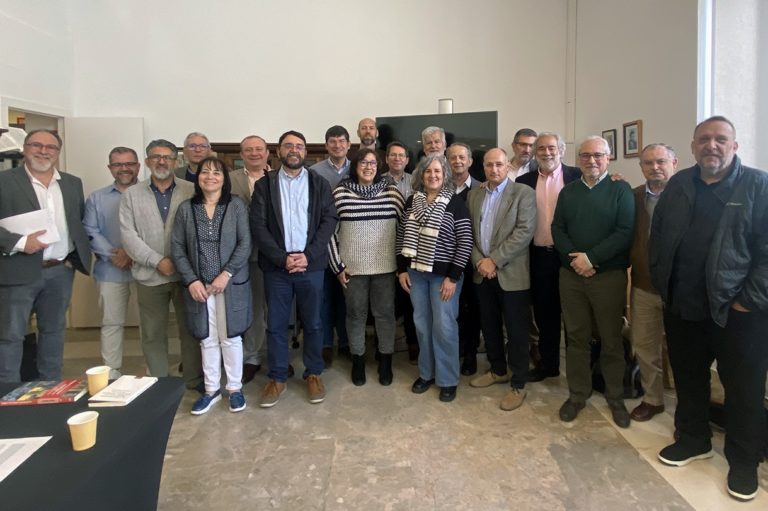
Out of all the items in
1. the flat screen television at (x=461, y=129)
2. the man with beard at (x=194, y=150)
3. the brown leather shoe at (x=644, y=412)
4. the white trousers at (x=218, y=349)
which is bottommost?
the brown leather shoe at (x=644, y=412)

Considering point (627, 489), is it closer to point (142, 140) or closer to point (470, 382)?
point (470, 382)

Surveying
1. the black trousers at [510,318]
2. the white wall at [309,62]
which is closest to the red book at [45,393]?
the black trousers at [510,318]

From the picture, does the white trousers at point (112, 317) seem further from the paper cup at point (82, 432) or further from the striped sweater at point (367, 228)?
the paper cup at point (82, 432)

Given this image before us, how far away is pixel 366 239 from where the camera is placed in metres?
3.03

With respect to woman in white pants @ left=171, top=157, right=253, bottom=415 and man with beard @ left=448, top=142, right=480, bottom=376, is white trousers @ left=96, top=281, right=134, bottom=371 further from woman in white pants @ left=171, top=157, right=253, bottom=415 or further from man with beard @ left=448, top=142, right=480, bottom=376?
man with beard @ left=448, top=142, right=480, bottom=376

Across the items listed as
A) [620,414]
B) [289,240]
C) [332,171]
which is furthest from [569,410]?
[332,171]

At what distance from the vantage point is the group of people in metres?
2.51

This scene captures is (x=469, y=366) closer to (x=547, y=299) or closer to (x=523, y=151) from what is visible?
(x=547, y=299)

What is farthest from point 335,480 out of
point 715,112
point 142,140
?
point 142,140

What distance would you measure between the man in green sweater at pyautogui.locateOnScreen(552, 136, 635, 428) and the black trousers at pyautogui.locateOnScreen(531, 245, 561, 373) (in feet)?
0.70

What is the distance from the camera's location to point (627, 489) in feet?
6.79

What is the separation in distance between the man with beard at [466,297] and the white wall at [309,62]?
227cm

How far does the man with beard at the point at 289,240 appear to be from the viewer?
9.45 ft

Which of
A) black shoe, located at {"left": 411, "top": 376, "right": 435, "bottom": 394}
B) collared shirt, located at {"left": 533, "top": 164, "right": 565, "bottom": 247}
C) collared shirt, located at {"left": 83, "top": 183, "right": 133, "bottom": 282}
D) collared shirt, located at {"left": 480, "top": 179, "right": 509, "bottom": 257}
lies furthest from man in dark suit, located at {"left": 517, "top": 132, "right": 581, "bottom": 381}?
collared shirt, located at {"left": 83, "top": 183, "right": 133, "bottom": 282}
